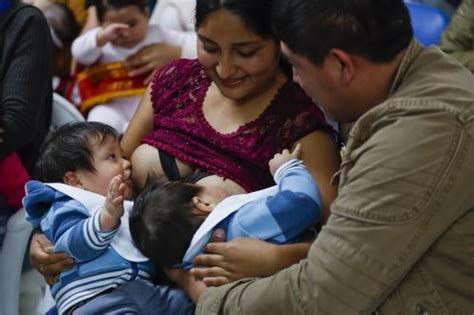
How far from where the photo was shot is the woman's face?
1.74 meters

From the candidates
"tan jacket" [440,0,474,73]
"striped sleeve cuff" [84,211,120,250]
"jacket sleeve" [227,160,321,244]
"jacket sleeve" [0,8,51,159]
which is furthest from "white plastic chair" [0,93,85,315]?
"tan jacket" [440,0,474,73]

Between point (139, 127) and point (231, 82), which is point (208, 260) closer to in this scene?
point (231, 82)

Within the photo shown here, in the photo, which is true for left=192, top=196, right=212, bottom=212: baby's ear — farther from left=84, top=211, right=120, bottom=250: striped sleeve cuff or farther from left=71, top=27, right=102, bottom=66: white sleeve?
left=71, top=27, right=102, bottom=66: white sleeve

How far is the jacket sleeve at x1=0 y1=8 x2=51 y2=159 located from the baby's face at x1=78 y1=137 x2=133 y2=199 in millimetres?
458

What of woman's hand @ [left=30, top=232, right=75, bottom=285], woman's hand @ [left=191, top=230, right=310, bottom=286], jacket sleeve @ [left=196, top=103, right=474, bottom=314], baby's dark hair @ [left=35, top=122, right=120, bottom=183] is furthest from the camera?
baby's dark hair @ [left=35, top=122, right=120, bottom=183]

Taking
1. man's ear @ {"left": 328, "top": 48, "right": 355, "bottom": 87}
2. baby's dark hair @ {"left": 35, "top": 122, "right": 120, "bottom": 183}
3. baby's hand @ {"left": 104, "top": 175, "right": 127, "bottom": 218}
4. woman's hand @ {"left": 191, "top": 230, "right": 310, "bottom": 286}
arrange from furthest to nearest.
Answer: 1. baby's dark hair @ {"left": 35, "top": 122, "right": 120, "bottom": 183}
2. baby's hand @ {"left": 104, "top": 175, "right": 127, "bottom": 218}
3. woman's hand @ {"left": 191, "top": 230, "right": 310, "bottom": 286}
4. man's ear @ {"left": 328, "top": 48, "right": 355, "bottom": 87}

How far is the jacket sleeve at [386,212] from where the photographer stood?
127cm

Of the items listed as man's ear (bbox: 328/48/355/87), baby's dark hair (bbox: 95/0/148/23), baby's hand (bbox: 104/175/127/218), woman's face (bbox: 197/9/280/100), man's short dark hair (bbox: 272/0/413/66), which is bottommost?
baby's dark hair (bbox: 95/0/148/23)

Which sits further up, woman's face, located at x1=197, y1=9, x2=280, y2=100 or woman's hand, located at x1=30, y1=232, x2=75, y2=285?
woman's face, located at x1=197, y1=9, x2=280, y2=100

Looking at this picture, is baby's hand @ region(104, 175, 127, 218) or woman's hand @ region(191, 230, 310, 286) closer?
woman's hand @ region(191, 230, 310, 286)

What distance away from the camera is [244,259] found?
1541mm

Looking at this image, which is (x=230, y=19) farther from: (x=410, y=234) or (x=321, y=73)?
(x=410, y=234)

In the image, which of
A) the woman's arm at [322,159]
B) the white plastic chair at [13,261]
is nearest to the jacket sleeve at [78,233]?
the woman's arm at [322,159]

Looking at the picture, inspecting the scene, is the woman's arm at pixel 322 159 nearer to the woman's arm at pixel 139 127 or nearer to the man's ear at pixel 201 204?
the man's ear at pixel 201 204
